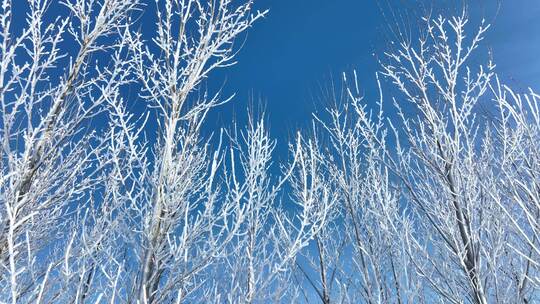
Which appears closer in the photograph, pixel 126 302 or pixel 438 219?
pixel 126 302

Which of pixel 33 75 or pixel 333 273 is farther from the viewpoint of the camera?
pixel 333 273

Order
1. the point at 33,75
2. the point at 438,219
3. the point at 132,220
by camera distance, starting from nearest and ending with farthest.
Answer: the point at 132,220 < the point at 438,219 < the point at 33,75

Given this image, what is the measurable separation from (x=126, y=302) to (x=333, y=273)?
12.5 ft

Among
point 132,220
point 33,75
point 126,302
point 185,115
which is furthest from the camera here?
point 33,75

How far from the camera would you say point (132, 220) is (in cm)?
302

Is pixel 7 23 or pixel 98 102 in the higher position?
pixel 7 23

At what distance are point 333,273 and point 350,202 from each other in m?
1.12

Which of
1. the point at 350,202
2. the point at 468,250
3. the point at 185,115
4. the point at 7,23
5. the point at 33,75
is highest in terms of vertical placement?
the point at 7,23

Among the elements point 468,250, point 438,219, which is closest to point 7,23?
point 438,219

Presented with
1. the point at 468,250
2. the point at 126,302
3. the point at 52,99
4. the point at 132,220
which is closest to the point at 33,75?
the point at 52,99

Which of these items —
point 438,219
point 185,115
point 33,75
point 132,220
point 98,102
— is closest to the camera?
point 132,220

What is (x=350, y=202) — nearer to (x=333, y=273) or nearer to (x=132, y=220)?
(x=333, y=273)

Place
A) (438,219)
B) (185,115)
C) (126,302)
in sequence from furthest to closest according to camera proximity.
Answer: (438,219) < (185,115) < (126,302)

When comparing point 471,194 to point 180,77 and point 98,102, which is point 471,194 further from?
point 98,102
